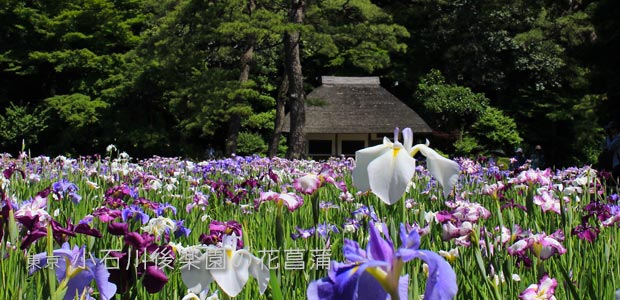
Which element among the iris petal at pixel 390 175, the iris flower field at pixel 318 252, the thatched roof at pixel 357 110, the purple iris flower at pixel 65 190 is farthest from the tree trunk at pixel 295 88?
the iris petal at pixel 390 175

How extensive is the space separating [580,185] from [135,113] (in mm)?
16558

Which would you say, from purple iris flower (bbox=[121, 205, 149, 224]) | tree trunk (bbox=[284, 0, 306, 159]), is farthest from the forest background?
purple iris flower (bbox=[121, 205, 149, 224])

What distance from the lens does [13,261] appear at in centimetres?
182

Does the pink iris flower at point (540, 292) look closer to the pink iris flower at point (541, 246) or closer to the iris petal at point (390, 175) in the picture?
the pink iris flower at point (541, 246)

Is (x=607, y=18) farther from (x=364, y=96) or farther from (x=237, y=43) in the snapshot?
(x=364, y=96)

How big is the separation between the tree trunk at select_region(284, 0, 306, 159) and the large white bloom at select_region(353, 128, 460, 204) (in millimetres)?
11428

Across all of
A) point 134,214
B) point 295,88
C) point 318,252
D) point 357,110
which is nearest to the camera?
point 318,252

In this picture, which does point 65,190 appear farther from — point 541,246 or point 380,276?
point 380,276

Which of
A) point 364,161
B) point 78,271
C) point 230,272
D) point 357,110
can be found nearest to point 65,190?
point 78,271

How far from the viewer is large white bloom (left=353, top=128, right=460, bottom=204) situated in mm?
970

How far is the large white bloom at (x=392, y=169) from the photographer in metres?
0.97

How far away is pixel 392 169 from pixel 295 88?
38.9 feet

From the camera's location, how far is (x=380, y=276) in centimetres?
69

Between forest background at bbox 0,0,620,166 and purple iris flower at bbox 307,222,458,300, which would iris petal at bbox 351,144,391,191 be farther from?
forest background at bbox 0,0,620,166
